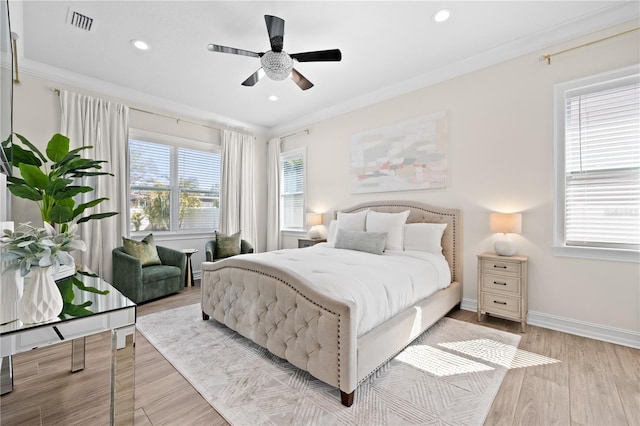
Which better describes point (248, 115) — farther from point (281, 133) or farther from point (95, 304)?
point (95, 304)

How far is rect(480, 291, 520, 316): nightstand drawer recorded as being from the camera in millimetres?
2756

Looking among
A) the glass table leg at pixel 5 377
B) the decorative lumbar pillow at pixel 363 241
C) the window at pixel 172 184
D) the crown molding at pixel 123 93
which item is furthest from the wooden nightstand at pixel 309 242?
the glass table leg at pixel 5 377

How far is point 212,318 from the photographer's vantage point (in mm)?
2939

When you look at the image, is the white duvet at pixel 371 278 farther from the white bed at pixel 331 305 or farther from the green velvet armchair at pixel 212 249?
the green velvet armchair at pixel 212 249

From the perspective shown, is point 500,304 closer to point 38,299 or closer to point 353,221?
point 353,221

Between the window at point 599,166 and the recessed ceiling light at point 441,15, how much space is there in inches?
52.8

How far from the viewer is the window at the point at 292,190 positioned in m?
5.50

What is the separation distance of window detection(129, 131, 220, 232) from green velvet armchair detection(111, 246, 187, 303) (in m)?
0.81

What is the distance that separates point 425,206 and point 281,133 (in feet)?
11.2

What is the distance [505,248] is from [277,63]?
293 cm

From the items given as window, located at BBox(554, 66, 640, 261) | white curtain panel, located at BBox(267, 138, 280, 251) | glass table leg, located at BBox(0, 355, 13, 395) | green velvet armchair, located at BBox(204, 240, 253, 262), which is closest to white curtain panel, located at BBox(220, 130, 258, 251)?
white curtain panel, located at BBox(267, 138, 280, 251)

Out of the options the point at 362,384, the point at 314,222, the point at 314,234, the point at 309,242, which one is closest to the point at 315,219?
the point at 314,222

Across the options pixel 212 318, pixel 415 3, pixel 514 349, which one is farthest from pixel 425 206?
pixel 212 318

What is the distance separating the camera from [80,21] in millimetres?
2648
